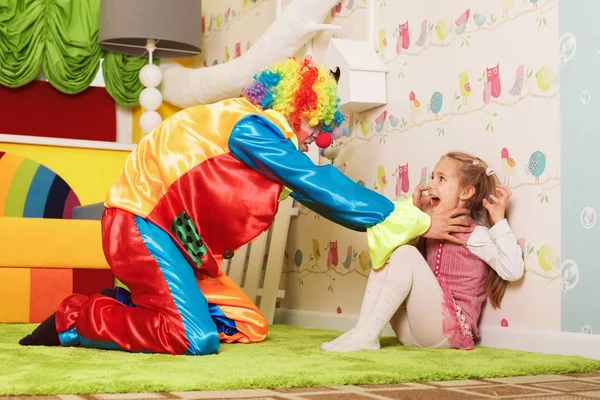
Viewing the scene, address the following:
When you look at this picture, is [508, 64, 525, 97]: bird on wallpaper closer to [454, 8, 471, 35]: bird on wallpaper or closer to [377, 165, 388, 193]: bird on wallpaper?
[454, 8, 471, 35]: bird on wallpaper

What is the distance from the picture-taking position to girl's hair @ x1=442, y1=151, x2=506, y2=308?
2.29 meters

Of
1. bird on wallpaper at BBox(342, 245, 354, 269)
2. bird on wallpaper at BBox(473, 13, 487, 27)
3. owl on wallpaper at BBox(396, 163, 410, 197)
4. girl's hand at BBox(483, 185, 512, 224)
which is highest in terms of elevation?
bird on wallpaper at BBox(473, 13, 487, 27)

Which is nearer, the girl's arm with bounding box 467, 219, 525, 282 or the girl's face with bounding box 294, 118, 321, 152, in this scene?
the girl's arm with bounding box 467, 219, 525, 282

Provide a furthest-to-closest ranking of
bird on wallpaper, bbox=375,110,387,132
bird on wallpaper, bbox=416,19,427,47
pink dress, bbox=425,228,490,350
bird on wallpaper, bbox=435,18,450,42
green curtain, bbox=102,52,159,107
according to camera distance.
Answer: green curtain, bbox=102,52,159,107, bird on wallpaper, bbox=375,110,387,132, bird on wallpaper, bbox=416,19,427,47, bird on wallpaper, bbox=435,18,450,42, pink dress, bbox=425,228,490,350

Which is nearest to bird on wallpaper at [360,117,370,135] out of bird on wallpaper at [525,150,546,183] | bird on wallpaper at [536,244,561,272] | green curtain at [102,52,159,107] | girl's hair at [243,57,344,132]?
girl's hair at [243,57,344,132]

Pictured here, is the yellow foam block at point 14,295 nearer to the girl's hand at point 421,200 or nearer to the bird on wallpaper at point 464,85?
the girl's hand at point 421,200

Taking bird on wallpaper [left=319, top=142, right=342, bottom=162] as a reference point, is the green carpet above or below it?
below

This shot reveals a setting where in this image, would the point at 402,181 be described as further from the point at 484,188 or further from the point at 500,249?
the point at 500,249

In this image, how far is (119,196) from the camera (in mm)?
2223

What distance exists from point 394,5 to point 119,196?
1.24 m

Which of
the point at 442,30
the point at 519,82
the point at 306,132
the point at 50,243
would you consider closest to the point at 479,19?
the point at 442,30

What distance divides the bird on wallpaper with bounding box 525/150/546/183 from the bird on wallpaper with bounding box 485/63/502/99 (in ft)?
0.80

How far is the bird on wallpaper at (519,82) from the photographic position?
2258mm

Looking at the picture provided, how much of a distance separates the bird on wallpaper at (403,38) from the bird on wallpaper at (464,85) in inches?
13.5
